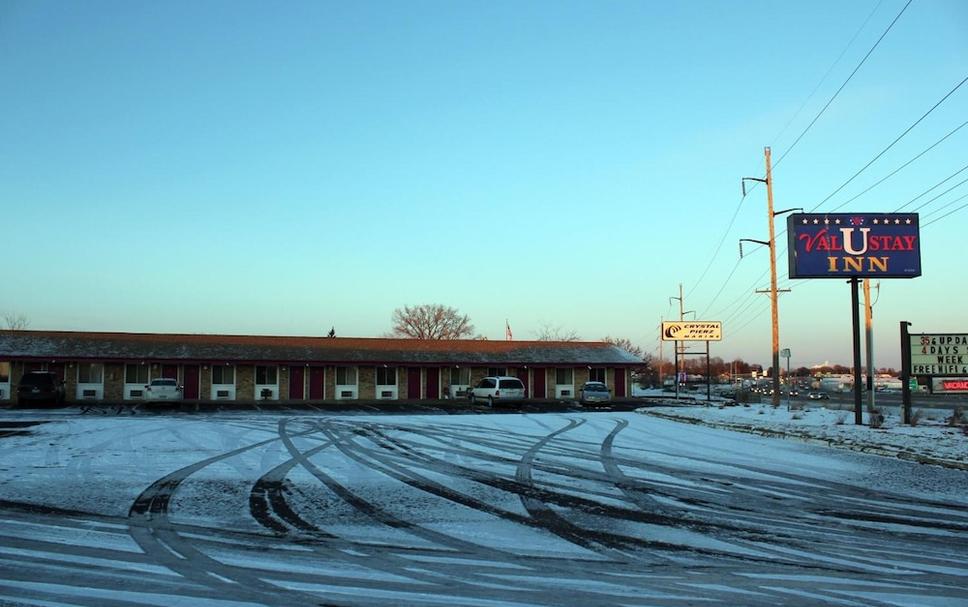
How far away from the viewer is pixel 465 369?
49.5m

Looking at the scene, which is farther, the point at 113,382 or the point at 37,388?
the point at 113,382

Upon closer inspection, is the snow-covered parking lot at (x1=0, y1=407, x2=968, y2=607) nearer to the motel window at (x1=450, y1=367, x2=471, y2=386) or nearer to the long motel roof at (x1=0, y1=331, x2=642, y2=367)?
the long motel roof at (x1=0, y1=331, x2=642, y2=367)

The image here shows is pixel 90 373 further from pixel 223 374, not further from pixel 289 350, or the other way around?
pixel 289 350

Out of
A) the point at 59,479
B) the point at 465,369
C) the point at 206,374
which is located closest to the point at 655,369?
the point at 465,369

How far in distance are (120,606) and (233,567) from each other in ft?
4.24

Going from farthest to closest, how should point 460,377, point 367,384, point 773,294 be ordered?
point 460,377
point 367,384
point 773,294

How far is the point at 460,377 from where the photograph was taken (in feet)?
162

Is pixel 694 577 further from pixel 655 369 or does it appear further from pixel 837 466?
pixel 655 369

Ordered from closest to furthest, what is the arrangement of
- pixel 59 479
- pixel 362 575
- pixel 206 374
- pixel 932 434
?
1. pixel 362 575
2. pixel 59 479
3. pixel 932 434
4. pixel 206 374

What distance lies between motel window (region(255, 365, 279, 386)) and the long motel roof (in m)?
0.97

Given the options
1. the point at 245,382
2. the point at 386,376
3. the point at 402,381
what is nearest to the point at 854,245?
the point at 402,381

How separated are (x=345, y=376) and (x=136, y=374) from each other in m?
12.1

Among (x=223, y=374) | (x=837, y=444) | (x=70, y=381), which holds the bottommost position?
(x=837, y=444)

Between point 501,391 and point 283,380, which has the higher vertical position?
point 283,380
